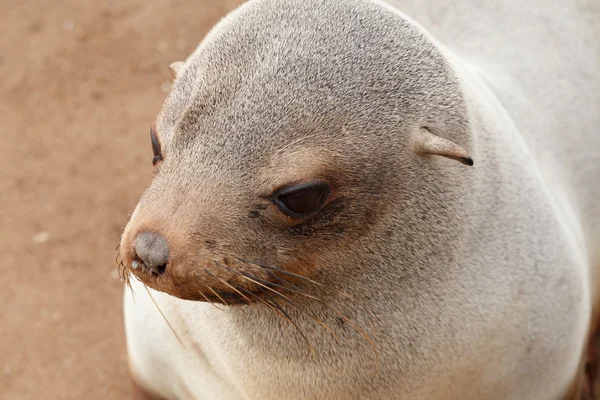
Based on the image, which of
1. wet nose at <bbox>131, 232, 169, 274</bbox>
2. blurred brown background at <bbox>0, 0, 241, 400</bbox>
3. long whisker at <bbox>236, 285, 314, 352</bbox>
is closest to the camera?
wet nose at <bbox>131, 232, 169, 274</bbox>

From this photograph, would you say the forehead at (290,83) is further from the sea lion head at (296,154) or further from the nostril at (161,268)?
the nostril at (161,268)

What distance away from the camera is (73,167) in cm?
568

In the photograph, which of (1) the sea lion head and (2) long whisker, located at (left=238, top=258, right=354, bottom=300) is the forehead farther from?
(2) long whisker, located at (left=238, top=258, right=354, bottom=300)

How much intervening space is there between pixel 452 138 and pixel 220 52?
0.76 m

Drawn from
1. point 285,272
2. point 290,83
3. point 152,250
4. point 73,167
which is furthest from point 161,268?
point 73,167

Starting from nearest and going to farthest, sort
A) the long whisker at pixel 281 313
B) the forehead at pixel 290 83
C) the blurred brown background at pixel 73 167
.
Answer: the forehead at pixel 290 83 → the long whisker at pixel 281 313 → the blurred brown background at pixel 73 167

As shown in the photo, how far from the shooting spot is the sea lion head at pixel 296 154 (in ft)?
7.61

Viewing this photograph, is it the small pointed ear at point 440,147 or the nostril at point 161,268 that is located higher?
the small pointed ear at point 440,147

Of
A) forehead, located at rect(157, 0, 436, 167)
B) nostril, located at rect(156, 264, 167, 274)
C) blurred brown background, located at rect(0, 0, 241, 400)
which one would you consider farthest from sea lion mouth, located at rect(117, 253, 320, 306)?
blurred brown background, located at rect(0, 0, 241, 400)

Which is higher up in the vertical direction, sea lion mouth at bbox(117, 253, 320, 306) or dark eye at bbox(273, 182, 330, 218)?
dark eye at bbox(273, 182, 330, 218)

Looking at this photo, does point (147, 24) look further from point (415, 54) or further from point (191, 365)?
point (415, 54)

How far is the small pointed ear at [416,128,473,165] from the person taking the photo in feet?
8.05

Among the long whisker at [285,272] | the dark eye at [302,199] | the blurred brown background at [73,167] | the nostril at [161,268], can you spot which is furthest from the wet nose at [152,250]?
the blurred brown background at [73,167]

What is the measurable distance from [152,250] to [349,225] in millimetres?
585
